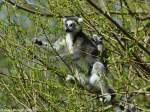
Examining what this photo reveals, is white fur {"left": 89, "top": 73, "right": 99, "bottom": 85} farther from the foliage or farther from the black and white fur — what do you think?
the foliage

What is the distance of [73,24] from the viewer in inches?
296

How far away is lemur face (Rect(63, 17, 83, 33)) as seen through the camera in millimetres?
6955

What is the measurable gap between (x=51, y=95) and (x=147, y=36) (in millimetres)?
2477

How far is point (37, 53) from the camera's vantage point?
6.05 metres

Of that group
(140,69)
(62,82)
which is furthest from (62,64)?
(140,69)

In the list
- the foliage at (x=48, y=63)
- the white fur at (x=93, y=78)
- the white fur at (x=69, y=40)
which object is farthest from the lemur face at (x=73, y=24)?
the white fur at (x=93, y=78)

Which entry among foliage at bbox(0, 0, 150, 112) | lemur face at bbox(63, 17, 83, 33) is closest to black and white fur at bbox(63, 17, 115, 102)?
lemur face at bbox(63, 17, 83, 33)

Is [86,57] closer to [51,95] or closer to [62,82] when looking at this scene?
[62,82]

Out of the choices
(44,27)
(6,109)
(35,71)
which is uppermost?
(44,27)

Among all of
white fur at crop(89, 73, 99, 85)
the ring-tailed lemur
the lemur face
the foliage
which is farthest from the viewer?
white fur at crop(89, 73, 99, 85)

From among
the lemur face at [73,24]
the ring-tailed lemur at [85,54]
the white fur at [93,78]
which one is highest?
the lemur face at [73,24]

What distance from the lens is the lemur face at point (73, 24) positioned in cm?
695

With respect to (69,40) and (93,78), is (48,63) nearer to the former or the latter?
(93,78)

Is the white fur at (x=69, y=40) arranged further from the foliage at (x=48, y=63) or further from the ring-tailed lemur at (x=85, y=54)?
the foliage at (x=48, y=63)
